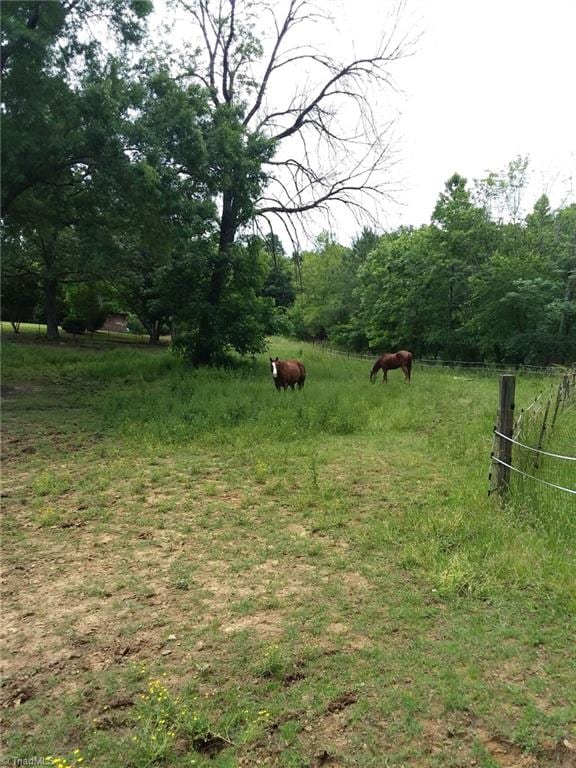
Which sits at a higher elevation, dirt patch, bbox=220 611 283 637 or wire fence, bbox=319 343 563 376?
wire fence, bbox=319 343 563 376

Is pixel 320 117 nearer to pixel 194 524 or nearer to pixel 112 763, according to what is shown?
pixel 194 524

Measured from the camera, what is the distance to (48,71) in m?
10.3

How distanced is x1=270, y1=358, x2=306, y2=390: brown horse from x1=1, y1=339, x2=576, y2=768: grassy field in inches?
222

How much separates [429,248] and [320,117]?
1562 centimetres

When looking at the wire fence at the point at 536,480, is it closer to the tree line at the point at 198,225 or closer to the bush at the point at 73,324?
the tree line at the point at 198,225

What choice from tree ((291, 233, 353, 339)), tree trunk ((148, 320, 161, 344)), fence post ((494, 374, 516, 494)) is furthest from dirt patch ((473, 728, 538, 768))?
tree ((291, 233, 353, 339))

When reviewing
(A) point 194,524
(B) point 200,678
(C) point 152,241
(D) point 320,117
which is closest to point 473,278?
(D) point 320,117

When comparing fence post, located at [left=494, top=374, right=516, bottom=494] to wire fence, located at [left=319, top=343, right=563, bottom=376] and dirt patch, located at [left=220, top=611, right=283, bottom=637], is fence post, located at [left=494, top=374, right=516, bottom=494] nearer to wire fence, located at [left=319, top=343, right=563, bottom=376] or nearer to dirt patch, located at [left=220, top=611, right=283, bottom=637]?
dirt patch, located at [left=220, top=611, right=283, bottom=637]

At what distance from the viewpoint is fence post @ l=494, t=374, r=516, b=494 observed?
5.05 m

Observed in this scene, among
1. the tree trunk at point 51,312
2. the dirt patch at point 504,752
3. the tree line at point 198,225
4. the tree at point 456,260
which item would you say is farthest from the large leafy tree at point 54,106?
the tree at point 456,260

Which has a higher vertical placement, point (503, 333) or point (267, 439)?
point (503, 333)

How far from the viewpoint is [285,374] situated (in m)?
13.1

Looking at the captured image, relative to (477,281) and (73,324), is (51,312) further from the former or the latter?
(477,281)

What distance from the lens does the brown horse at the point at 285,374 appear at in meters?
12.9
